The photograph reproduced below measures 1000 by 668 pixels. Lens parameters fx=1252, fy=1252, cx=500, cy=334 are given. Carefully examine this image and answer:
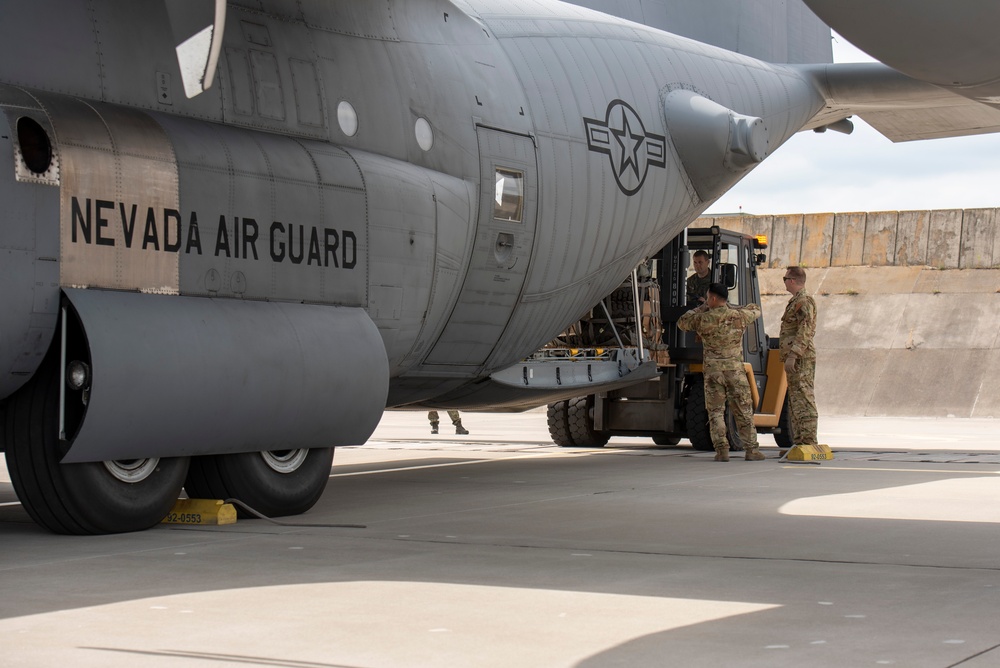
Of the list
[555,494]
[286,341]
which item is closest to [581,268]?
[555,494]

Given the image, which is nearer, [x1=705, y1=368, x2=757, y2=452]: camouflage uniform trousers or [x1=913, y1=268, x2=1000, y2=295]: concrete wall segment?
[x1=705, y1=368, x2=757, y2=452]: camouflage uniform trousers

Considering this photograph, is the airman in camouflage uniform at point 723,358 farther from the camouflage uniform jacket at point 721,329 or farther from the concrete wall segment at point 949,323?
the concrete wall segment at point 949,323

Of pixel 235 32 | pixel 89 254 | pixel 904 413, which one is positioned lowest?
pixel 904 413

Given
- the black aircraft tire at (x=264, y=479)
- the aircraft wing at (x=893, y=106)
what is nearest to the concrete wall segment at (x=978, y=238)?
the aircraft wing at (x=893, y=106)

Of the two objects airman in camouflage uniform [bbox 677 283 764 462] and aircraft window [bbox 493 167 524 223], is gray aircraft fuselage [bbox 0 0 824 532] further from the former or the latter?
airman in camouflage uniform [bbox 677 283 764 462]

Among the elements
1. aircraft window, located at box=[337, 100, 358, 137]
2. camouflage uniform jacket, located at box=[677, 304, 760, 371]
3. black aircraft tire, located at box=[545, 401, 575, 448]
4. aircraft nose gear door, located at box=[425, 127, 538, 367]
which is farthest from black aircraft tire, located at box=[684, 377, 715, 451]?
aircraft window, located at box=[337, 100, 358, 137]

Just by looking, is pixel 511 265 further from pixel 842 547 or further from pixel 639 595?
pixel 639 595

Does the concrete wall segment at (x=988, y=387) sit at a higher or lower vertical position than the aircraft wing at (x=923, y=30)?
lower

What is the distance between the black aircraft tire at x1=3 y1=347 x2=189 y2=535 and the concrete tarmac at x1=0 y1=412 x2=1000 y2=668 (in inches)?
5.8

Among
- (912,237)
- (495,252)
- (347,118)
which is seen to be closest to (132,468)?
(347,118)

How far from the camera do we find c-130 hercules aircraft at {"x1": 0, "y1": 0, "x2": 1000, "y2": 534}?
278 inches

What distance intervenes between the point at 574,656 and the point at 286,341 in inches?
162

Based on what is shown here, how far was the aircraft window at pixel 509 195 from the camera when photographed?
1038 centimetres

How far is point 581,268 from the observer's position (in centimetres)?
1174
